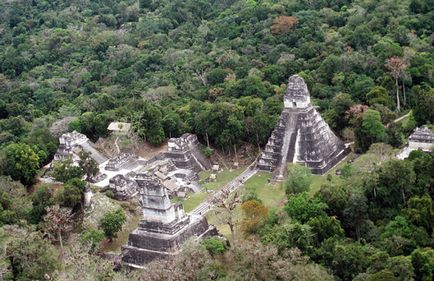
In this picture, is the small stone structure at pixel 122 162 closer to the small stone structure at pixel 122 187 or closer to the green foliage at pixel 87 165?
the green foliage at pixel 87 165

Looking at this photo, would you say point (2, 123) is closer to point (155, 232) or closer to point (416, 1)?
point (155, 232)

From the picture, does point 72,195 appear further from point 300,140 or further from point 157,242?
point 300,140

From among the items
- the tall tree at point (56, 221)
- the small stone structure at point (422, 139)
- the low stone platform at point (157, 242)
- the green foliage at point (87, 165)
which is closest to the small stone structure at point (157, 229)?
the low stone platform at point (157, 242)

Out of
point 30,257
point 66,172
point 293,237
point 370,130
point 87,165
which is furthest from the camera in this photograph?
point 87,165

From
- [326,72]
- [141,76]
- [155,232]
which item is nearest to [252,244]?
[155,232]

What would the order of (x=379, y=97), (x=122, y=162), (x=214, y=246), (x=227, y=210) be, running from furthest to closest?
(x=379, y=97) → (x=122, y=162) → (x=227, y=210) → (x=214, y=246)

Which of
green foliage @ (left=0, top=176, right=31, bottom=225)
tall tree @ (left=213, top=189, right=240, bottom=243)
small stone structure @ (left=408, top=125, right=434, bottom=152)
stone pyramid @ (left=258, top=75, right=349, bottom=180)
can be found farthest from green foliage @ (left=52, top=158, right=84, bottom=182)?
small stone structure @ (left=408, top=125, right=434, bottom=152)

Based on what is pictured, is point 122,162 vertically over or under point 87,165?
under

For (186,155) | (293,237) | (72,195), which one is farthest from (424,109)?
(72,195)
